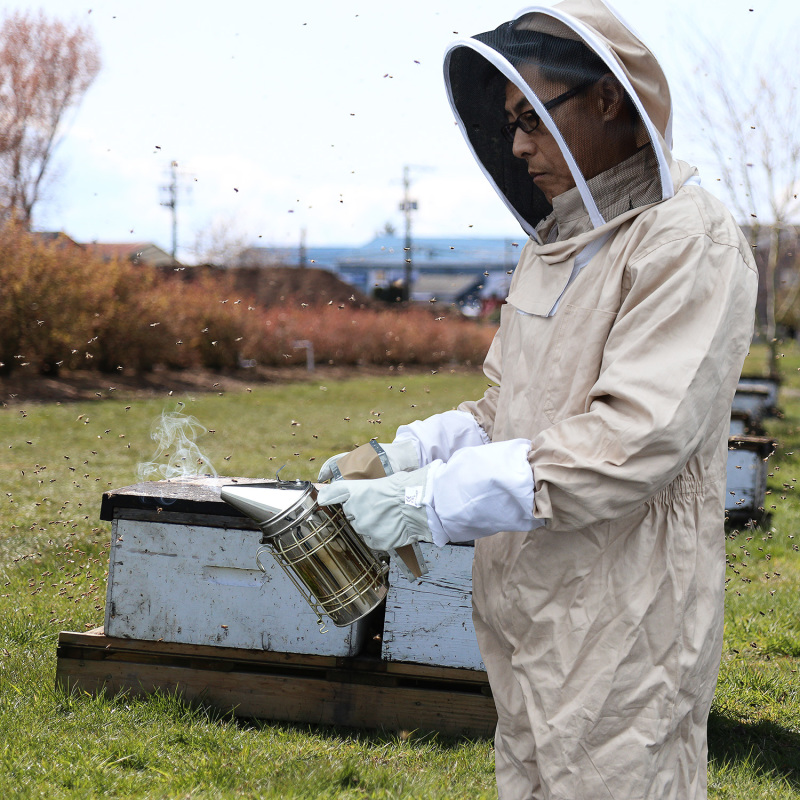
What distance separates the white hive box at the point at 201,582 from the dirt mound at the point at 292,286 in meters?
26.0

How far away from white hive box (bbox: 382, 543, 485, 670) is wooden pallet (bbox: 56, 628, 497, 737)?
0.16ft

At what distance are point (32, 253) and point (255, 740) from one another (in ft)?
39.4

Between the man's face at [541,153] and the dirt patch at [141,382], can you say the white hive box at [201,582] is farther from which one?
the dirt patch at [141,382]

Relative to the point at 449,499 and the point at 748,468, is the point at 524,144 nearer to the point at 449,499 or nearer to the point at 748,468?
the point at 449,499

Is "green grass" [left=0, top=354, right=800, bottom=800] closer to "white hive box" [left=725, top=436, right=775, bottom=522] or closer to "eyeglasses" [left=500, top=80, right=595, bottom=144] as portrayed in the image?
"white hive box" [left=725, top=436, right=775, bottom=522]

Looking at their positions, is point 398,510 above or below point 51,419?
above

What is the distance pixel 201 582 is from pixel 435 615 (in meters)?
0.80

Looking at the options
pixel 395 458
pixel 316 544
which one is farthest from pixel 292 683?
pixel 316 544

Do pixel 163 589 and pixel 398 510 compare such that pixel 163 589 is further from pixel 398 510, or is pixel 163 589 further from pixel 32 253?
pixel 32 253

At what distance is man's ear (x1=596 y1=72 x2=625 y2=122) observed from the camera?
1516 millimetres

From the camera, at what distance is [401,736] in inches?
111

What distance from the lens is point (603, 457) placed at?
4.26 feet

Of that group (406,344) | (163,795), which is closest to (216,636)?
(163,795)

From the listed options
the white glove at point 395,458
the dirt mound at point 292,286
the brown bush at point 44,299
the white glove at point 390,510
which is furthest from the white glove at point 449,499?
the dirt mound at point 292,286
